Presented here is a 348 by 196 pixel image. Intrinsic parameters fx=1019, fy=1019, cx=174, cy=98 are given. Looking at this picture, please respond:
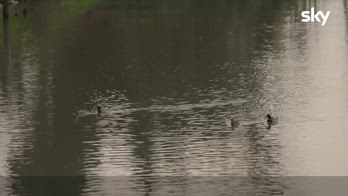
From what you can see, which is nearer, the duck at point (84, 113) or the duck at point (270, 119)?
the duck at point (270, 119)

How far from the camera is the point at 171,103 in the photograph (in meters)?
Answer: 36.8

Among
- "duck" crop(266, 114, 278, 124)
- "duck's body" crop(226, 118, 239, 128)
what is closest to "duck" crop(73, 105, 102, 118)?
"duck's body" crop(226, 118, 239, 128)

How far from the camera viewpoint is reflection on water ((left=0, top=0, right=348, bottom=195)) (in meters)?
26.8

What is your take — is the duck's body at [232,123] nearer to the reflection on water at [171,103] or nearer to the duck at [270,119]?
the reflection on water at [171,103]

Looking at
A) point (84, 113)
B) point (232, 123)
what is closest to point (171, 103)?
point (84, 113)

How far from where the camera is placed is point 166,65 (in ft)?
155

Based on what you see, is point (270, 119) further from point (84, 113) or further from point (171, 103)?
point (84, 113)

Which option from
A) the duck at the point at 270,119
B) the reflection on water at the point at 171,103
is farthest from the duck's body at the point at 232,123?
the duck at the point at 270,119

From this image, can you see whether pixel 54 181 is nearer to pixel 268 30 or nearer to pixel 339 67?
pixel 339 67

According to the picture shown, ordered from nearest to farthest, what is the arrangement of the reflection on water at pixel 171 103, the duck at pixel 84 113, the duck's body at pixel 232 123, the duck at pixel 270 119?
the reflection on water at pixel 171 103 → the duck's body at pixel 232 123 → the duck at pixel 270 119 → the duck at pixel 84 113

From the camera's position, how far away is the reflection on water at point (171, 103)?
2680 cm

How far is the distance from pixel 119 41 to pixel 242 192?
3435 cm

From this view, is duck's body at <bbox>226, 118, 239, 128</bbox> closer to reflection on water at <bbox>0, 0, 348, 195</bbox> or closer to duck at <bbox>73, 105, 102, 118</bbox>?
reflection on water at <bbox>0, 0, 348, 195</bbox>

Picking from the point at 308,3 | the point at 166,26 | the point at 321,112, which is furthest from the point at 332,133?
the point at 308,3
